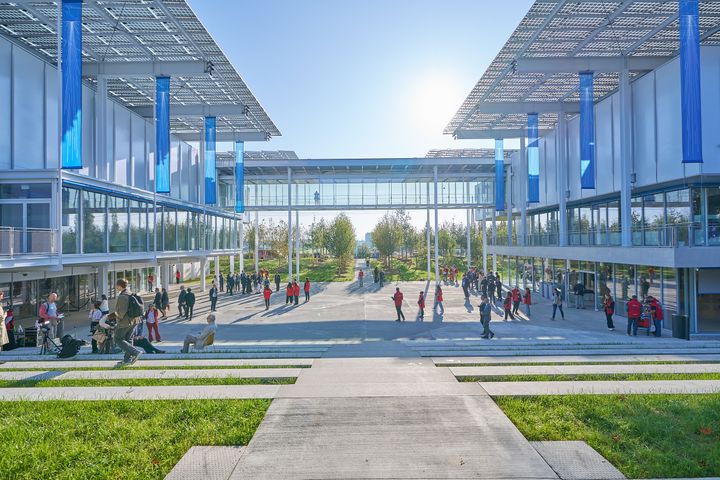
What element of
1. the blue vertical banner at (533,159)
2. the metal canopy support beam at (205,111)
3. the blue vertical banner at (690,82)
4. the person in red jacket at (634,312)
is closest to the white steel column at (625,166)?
the blue vertical banner at (690,82)

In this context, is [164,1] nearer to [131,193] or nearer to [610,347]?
[131,193]

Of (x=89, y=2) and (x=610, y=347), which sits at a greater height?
(x=89, y=2)

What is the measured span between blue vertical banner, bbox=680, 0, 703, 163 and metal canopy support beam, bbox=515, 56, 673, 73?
506 centimetres

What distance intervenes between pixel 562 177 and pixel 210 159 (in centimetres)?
2233

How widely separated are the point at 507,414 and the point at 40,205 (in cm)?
1762

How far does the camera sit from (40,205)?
1739cm

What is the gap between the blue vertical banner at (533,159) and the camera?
30578mm

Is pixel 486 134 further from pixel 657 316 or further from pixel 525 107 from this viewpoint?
pixel 657 316

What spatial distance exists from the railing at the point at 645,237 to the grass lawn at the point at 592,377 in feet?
29.8

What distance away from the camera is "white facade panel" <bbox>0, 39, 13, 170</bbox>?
19391 mm

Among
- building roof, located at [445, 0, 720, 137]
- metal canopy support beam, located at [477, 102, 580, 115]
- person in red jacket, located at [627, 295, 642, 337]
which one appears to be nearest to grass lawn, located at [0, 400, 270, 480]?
person in red jacket, located at [627, 295, 642, 337]

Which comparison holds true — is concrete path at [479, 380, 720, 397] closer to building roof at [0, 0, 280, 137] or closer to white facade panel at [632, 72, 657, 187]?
white facade panel at [632, 72, 657, 187]

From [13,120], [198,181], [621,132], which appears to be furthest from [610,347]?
[198,181]

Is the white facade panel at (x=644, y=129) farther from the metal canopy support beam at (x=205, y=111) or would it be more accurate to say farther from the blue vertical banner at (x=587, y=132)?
the metal canopy support beam at (x=205, y=111)
